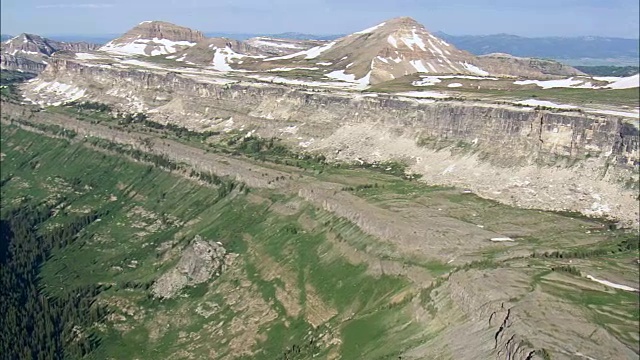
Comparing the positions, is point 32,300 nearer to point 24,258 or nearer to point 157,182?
point 24,258

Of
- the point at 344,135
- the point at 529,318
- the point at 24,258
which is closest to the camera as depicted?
the point at 529,318

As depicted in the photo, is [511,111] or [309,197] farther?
[511,111]

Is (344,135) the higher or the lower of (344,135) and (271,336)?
the higher

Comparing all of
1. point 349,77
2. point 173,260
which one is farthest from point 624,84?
point 173,260

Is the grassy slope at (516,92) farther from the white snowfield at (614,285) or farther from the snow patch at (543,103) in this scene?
the white snowfield at (614,285)

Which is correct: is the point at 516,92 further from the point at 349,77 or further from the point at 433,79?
the point at 349,77

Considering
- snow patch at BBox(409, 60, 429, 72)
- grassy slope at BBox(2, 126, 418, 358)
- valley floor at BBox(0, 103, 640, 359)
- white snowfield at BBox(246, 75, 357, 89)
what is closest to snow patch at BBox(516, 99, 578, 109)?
valley floor at BBox(0, 103, 640, 359)

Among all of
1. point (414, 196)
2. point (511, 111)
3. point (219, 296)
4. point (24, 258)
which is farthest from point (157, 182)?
point (511, 111)

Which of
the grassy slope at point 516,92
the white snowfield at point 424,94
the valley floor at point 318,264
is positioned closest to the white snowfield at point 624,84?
the grassy slope at point 516,92
